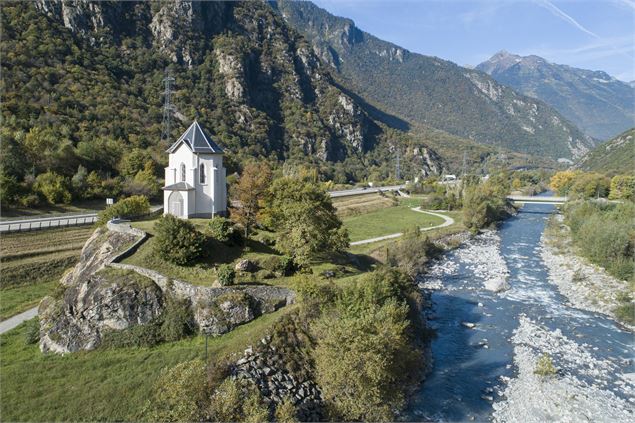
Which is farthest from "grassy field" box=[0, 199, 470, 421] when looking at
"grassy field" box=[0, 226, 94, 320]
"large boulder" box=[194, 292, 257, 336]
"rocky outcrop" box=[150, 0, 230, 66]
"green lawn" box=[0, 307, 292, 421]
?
"rocky outcrop" box=[150, 0, 230, 66]

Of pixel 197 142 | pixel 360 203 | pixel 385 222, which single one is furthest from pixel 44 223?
pixel 360 203

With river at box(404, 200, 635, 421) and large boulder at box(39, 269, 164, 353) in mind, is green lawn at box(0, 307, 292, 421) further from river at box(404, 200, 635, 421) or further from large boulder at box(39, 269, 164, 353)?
river at box(404, 200, 635, 421)

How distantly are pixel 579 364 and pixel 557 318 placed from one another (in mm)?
7659

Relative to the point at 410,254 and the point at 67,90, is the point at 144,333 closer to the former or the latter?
the point at 410,254

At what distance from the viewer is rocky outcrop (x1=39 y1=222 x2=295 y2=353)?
23438 mm

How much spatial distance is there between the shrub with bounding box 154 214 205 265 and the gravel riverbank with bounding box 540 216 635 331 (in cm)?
3122

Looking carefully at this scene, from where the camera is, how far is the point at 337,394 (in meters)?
19.5

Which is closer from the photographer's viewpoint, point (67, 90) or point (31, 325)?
point (31, 325)

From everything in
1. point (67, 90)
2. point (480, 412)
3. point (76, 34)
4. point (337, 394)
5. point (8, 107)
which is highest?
point (76, 34)

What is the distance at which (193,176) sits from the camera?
116ft

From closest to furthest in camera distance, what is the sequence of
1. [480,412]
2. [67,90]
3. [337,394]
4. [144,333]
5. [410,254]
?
[337,394], [480,412], [144,333], [410,254], [67,90]

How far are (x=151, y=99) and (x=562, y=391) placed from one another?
9529cm

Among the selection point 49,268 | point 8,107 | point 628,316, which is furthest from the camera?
point 8,107

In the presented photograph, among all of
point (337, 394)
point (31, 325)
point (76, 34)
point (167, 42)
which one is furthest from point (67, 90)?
point (337, 394)
